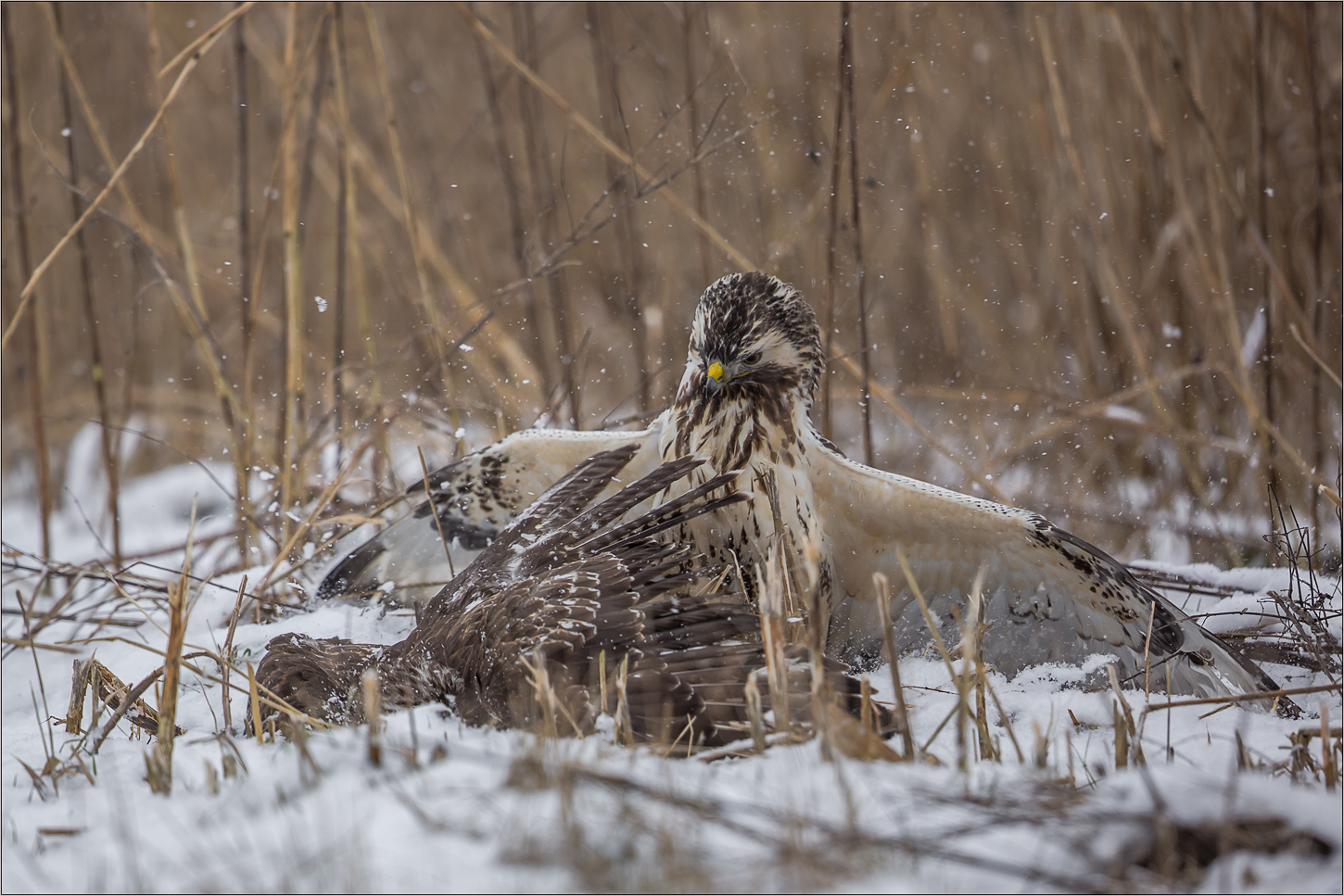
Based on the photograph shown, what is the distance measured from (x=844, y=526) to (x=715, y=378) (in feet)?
2.09

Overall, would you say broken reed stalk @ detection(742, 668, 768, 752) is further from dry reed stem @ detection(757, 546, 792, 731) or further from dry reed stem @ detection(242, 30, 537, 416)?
dry reed stem @ detection(242, 30, 537, 416)

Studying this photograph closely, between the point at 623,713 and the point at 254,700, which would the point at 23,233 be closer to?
the point at 254,700

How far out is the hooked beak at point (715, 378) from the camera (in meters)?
2.77

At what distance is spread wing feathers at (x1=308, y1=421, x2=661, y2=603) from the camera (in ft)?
10.4

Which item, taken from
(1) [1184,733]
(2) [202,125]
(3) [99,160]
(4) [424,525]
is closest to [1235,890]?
(1) [1184,733]

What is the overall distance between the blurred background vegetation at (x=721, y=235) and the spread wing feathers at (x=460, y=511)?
0.26 m

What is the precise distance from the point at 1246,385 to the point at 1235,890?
10.5 ft

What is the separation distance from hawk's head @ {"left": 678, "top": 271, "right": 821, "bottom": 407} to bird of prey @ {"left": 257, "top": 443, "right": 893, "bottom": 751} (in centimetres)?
37

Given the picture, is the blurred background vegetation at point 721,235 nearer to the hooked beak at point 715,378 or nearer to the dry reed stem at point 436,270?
the dry reed stem at point 436,270

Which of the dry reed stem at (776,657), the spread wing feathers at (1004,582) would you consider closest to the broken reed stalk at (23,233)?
the spread wing feathers at (1004,582)

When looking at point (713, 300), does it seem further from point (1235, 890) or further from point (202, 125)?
point (202, 125)

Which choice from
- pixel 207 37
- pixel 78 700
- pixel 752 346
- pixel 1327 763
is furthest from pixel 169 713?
pixel 207 37

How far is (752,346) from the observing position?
2.82 metres

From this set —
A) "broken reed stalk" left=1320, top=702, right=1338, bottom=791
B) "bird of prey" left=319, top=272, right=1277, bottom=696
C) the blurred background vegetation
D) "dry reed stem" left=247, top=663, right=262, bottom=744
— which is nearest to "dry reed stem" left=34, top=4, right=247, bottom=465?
the blurred background vegetation
